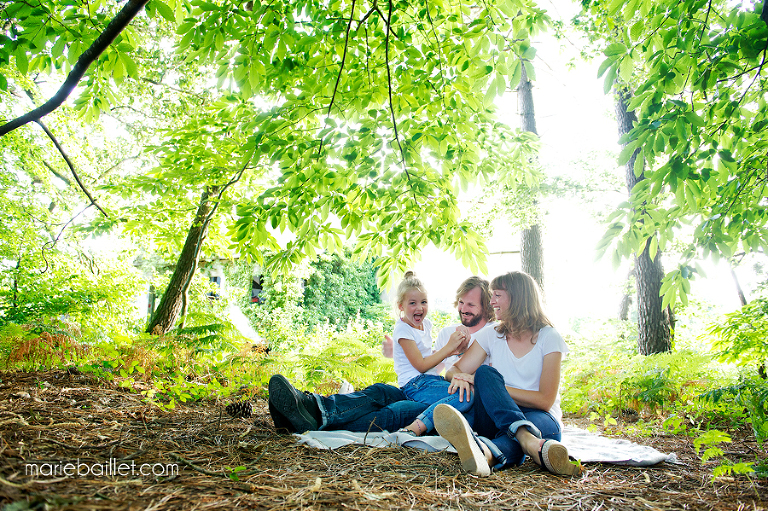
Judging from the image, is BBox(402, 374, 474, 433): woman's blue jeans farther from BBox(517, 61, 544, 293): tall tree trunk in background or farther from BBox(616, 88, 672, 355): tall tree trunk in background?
BBox(517, 61, 544, 293): tall tree trunk in background

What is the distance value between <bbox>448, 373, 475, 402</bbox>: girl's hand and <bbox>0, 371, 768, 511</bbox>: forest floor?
0.39m


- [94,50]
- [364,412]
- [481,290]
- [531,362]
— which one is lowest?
[364,412]

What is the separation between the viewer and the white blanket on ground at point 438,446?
95.2 inches

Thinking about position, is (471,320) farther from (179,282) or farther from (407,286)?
(179,282)

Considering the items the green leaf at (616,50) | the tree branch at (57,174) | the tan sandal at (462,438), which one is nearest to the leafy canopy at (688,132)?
the green leaf at (616,50)

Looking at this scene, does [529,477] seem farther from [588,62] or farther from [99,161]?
[99,161]

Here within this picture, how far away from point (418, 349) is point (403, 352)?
0.15 m

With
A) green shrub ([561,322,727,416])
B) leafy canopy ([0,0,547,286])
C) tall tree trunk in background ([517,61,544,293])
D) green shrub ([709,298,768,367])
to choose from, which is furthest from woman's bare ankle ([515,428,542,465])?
tall tree trunk in background ([517,61,544,293])

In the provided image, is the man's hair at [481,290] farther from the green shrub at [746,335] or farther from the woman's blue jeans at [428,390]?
the green shrub at [746,335]

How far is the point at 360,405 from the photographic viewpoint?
3.01 meters

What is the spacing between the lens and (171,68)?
6.94 meters

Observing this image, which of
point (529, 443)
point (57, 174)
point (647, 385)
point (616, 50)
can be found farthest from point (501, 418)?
point (57, 174)

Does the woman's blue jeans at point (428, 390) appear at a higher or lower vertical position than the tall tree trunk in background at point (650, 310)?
lower

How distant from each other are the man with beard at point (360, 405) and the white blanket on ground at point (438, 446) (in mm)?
117
